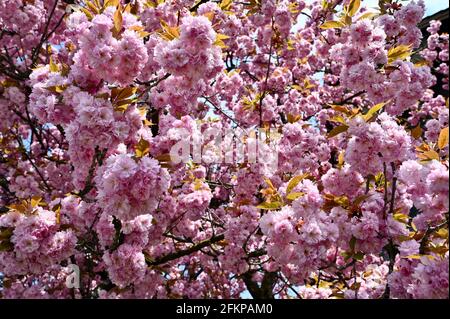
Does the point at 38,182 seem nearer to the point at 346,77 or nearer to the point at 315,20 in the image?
the point at 346,77

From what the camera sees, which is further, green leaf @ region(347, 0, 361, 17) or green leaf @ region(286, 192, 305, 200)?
green leaf @ region(347, 0, 361, 17)

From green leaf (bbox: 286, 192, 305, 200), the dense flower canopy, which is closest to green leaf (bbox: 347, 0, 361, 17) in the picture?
the dense flower canopy

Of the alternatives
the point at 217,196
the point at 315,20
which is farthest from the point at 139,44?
the point at 315,20

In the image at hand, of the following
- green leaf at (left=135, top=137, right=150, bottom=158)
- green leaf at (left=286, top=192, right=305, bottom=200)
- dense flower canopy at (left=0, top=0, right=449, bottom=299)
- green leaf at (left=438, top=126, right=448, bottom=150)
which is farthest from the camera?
green leaf at (left=286, top=192, right=305, bottom=200)

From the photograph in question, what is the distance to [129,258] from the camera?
3.29 metres

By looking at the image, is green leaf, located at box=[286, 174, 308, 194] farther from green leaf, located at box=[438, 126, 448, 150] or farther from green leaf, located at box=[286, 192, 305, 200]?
green leaf, located at box=[438, 126, 448, 150]

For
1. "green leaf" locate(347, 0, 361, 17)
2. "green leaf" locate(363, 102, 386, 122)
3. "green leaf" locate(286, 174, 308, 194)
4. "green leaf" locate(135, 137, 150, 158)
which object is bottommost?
"green leaf" locate(286, 174, 308, 194)

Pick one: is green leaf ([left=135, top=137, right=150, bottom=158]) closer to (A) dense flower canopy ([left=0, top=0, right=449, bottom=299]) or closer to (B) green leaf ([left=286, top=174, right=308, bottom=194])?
(A) dense flower canopy ([left=0, top=0, right=449, bottom=299])

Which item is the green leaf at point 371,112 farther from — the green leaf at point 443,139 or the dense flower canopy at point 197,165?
the green leaf at point 443,139

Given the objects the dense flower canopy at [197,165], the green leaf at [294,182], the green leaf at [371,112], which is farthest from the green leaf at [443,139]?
the green leaf at [294,182]

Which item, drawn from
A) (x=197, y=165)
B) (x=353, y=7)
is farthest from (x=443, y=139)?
(x=197, y=165)

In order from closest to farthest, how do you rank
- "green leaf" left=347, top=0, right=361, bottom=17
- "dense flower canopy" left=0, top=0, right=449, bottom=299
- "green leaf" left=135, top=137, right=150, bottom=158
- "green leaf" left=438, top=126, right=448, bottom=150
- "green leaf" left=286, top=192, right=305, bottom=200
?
1. "green leaf" left=438, top=126, right=448, bottom=150
2. "dense flower canopy" left=0, top=0, right=449, bottom=299
3. "green leaf" left=135, top=137, right=150, bottom=158
4. "green leaf" left=286, top=192, right=305, bottom=200
5. "green leaf" left=347, top=0, right=361, bottom=17

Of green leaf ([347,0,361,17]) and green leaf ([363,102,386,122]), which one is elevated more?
green leaf ([347,0,361,17])
